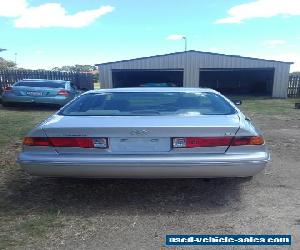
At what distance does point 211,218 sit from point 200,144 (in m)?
0.73

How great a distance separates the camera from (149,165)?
3.66m

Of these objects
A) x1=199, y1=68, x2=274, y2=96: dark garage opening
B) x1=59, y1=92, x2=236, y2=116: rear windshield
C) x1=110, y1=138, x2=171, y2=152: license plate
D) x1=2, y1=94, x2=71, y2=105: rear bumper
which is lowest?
x1=199, y1=68, x2=274, y2=96: dark garage opening

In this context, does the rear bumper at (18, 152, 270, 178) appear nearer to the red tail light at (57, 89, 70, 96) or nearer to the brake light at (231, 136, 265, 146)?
the brake light at (231, 136, 265, 146)

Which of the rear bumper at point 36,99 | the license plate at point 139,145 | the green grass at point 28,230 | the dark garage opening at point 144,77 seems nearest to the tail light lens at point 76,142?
the license plate at point 139,145

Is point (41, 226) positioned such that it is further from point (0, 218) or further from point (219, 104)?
point (219, 104)

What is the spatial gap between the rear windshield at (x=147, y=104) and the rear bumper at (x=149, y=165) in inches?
27.0

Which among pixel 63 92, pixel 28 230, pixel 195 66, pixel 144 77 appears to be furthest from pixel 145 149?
pixel 144 77

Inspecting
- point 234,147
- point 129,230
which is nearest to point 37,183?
point 129,230

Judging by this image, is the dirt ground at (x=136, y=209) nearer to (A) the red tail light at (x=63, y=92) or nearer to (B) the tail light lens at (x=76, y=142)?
(B) the tail light lens at (x=76, y=142)

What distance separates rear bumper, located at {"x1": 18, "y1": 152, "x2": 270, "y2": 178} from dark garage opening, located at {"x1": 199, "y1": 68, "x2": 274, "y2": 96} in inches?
1134

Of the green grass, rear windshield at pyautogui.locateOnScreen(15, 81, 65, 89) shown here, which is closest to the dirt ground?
the green grass

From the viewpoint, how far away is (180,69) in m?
26.6

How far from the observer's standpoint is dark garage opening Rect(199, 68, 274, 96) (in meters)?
31.9

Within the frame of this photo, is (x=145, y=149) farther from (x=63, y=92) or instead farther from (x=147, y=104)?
(x=63, y=92)
